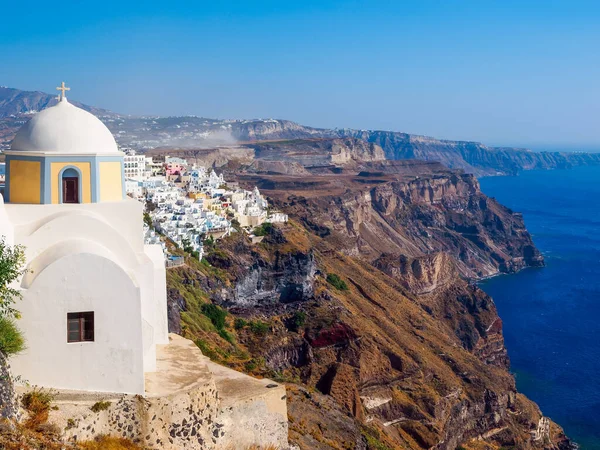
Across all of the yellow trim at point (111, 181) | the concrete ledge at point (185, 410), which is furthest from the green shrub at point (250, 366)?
the yellow trim at point (111, 181)

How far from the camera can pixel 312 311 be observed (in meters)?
48.2

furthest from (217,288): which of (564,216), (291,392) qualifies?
(564,216)

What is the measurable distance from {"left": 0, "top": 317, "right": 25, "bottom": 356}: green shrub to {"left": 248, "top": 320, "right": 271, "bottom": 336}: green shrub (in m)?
28.6

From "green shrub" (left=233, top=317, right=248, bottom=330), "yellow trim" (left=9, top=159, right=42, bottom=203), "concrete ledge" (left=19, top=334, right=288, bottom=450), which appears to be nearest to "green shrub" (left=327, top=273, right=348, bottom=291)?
"green shrub" (left=233, top=317, right=248, bottom=330)

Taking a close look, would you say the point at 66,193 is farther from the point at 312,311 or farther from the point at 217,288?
the point at 312,311

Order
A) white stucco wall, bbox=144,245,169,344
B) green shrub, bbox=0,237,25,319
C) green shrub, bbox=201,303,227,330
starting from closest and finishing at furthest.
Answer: green shrub, bbox=0,237,25,319 → white stucco wall, bbox=144,245,169,344 → green shrub, bbox=201,303,227,330

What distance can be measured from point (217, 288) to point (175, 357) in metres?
26.7

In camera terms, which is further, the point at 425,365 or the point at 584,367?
the point at 584,367

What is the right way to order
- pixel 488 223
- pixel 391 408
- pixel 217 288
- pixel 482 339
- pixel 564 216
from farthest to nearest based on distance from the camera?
pixel 564 216 → pixel 488 223 → pixel 482 339 → pixel 217 288 → pixel 391 408

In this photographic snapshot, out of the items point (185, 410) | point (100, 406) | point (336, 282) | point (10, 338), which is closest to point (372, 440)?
point (185, 410)

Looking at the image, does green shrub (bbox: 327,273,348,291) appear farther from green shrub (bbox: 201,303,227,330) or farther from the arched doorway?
the arched doorway

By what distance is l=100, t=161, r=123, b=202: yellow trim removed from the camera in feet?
57.5

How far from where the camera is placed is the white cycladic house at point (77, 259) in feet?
49.0

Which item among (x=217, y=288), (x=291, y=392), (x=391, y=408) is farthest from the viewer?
(x=217, y=288)
